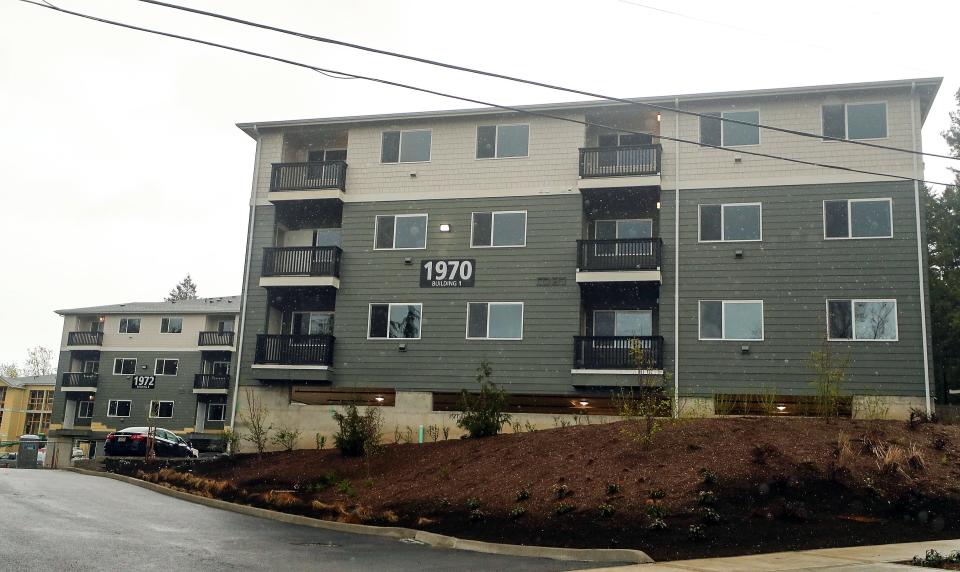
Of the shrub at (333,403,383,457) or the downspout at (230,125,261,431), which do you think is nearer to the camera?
the shrub at (333,403,383,457)

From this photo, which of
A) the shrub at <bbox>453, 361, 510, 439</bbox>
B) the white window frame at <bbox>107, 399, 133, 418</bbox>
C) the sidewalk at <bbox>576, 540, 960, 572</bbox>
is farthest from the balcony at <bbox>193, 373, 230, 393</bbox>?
the sidewalk at <bbox>576, 540, 960, 572</bbox>

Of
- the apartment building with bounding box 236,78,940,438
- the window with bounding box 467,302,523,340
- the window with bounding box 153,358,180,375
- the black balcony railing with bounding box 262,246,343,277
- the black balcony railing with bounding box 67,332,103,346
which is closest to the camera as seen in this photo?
the apartment building with bounding box 236,78,940,438

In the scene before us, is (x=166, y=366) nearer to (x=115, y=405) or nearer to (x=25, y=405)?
(x=115, y=405)

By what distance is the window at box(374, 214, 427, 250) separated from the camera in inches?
1141

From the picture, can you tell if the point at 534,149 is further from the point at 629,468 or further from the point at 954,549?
the point at 954,549

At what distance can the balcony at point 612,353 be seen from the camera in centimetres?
2548

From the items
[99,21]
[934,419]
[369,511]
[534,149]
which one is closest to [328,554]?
[369,511]

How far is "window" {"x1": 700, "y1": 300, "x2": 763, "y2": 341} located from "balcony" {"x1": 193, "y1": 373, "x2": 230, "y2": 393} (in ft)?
131

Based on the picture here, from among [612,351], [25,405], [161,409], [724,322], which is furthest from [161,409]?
[724,322]

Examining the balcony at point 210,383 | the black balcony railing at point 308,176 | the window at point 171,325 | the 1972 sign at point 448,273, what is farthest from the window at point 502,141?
the window at point 171,325

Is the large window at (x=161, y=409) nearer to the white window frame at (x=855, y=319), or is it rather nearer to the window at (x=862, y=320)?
the white window frame at (x=855, y=319)

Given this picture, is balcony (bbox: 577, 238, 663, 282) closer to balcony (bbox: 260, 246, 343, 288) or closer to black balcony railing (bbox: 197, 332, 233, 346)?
balcony (bbox: 260, 246, 343, 288)

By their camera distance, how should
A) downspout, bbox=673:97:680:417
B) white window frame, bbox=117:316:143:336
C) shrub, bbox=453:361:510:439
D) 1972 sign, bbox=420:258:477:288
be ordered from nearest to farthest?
shrub, bbox=453:361:510:439
downspout, bbox=673:97:680:417
1972 sign, bbox=420:258:477:288
white window frame, bbox=117:316:143:336

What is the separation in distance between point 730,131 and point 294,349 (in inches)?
622
